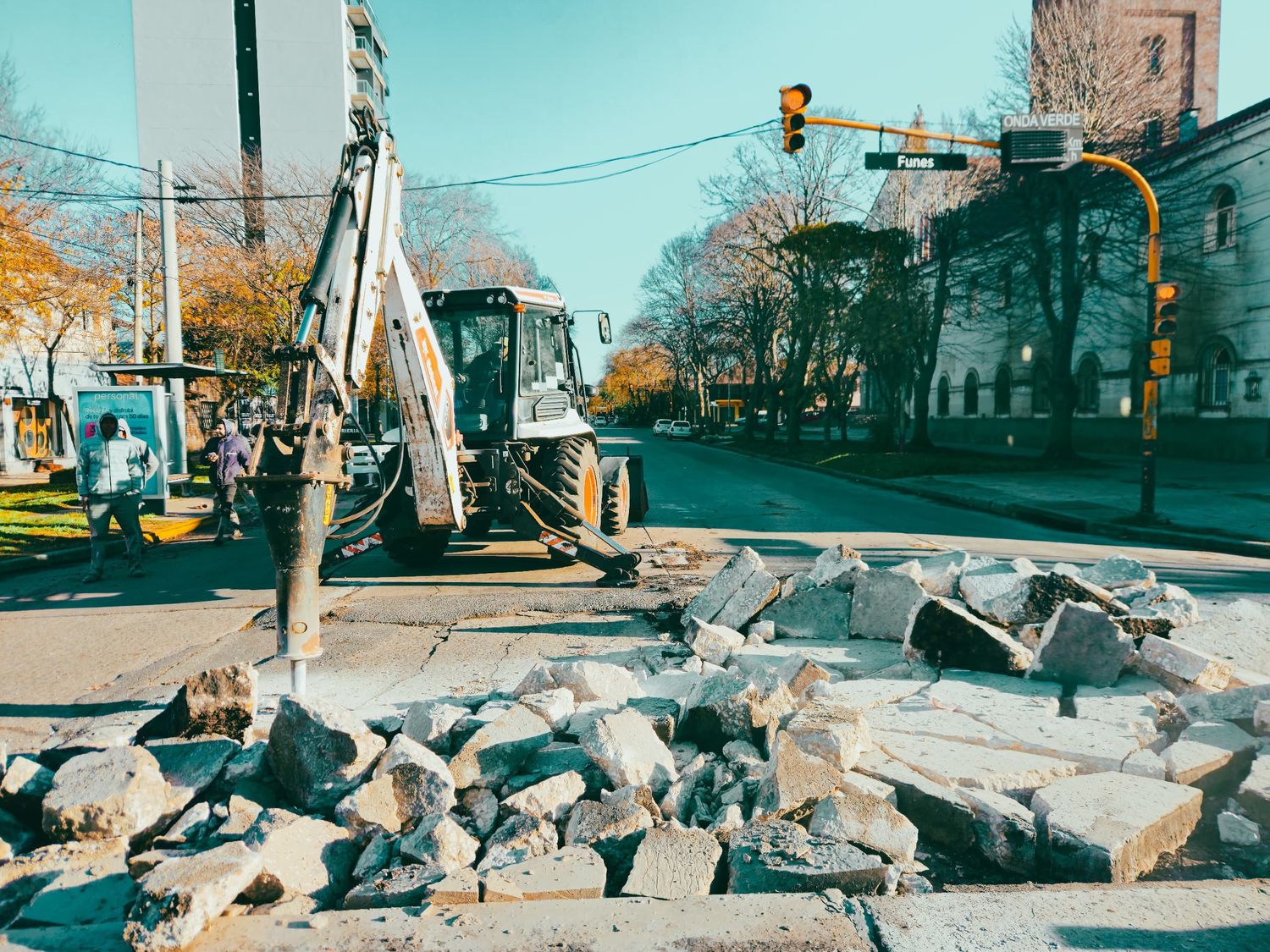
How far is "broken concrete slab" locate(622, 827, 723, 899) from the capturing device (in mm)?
2734

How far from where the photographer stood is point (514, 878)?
2771 mm

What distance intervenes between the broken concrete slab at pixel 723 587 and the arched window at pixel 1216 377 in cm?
2328

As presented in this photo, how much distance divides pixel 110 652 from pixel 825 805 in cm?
552

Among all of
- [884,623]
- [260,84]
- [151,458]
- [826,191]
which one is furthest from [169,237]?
[260,84]

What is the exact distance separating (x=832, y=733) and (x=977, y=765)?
0.65m

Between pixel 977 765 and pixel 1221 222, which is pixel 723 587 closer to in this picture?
pixel 977 765

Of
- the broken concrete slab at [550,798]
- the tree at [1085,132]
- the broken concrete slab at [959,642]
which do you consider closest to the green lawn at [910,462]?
the tree at [1085,132]

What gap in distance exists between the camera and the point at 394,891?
9.00 feet

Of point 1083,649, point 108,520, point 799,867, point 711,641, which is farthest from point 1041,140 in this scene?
point 108,520

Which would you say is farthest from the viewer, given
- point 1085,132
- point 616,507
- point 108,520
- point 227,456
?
point 1085,132

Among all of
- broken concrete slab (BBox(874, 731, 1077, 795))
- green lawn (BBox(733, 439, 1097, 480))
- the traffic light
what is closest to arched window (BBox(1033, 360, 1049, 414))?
green lawn (BBox(733, 439, 1097, 480))

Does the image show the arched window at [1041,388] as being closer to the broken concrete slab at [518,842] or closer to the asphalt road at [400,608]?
the asphalt road at [400,608]

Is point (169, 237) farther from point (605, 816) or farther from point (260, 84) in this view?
point (260, 84)

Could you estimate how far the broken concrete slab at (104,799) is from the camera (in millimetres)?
3043
